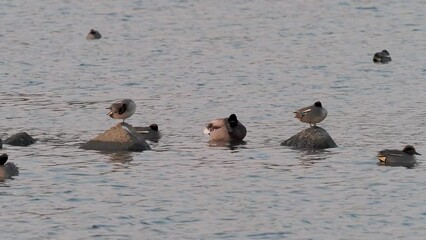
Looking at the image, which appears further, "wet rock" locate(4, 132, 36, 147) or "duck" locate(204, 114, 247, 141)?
"duck" locate(204, 114, 247, 141)

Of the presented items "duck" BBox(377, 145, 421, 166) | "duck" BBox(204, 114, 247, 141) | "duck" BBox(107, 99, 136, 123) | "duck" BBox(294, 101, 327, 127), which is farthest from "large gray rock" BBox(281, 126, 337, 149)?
"duck" BBox(107, 99, 136, 123)

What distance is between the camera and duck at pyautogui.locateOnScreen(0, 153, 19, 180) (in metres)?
27.9

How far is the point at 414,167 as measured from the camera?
2916cm

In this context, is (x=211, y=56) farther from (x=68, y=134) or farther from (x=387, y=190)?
(x=387, y=190)

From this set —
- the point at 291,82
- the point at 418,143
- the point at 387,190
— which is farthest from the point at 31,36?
the point at 387,190

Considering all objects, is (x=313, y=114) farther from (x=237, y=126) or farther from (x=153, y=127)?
(x=153, y=127)

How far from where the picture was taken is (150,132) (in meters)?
33.2

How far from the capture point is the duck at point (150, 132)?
32.9 meters

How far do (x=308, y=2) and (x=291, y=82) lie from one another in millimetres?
26430

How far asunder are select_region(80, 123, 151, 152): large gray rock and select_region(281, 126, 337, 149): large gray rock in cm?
360

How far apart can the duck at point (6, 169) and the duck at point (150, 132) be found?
16.7ft

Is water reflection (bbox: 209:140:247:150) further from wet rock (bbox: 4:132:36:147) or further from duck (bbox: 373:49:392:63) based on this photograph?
duck (bbox: 373:49:392:63)

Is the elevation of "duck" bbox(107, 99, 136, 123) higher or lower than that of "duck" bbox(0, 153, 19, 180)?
higher

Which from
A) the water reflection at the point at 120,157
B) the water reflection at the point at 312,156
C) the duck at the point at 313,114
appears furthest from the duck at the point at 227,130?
the water reflection at the point at 120,157
